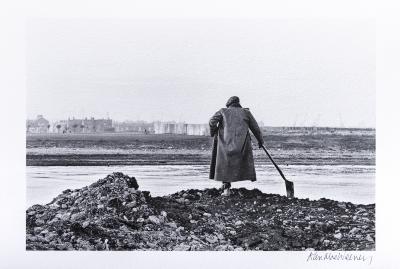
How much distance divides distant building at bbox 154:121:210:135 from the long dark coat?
232mm

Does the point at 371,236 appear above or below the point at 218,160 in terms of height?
below

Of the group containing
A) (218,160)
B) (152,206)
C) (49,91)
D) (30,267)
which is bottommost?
(30,267)

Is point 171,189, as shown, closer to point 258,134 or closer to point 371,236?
point 258,134

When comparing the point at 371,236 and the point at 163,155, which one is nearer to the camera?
the point at 371,236

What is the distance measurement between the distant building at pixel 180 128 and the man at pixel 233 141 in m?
0.23

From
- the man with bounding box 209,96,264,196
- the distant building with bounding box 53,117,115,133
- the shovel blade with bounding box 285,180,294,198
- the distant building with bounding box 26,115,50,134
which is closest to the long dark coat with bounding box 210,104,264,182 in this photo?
the man with bounding box 209,96,264,196

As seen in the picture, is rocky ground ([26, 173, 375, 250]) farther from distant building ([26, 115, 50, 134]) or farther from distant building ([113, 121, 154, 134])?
distant building ([26, 115, 50, 134])

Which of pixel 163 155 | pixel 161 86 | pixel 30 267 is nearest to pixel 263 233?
pixel 163 155

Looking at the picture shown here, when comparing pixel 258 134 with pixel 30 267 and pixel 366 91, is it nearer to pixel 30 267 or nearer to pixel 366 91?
pixel 366 91

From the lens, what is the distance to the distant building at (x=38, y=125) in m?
5.58

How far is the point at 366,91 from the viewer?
555 cm

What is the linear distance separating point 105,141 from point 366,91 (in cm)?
234

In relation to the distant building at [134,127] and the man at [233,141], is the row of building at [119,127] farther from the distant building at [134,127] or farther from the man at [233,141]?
the man at [233,141]
